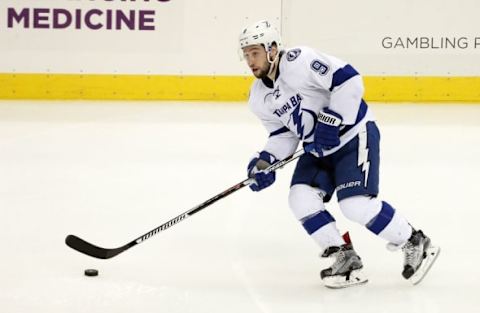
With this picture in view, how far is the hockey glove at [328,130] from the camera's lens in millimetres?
3635

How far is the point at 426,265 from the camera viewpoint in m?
3.77

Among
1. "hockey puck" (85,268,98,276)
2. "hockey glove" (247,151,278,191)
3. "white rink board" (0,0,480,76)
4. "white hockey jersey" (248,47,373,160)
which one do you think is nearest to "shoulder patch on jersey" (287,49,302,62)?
"white hockey jersey" (248,47,373,160)

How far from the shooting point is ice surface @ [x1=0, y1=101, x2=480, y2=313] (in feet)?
11.8

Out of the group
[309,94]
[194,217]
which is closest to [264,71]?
[309,94]

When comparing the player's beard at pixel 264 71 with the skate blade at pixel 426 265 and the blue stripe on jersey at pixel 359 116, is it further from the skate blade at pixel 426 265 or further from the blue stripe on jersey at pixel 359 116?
the skate blade at pixel 426 265

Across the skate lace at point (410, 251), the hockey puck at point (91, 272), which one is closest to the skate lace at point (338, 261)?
the skate lace at point (410, 251)

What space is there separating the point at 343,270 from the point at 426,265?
306 millimetres

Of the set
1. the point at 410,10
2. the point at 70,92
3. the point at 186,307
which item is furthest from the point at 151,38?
the point at 186,307

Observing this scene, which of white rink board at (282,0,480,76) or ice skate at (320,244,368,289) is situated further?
white rink board at (282,0,480,76)

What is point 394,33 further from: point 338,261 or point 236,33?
point 338,261

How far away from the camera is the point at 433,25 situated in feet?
29.0

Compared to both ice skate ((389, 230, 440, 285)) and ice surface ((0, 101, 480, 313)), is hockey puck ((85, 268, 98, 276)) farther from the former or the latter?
ice skate ((389, 230, 440, 285))

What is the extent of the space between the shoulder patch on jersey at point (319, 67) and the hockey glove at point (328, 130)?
15cm

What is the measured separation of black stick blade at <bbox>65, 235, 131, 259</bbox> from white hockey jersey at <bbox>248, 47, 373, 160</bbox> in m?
0.73
